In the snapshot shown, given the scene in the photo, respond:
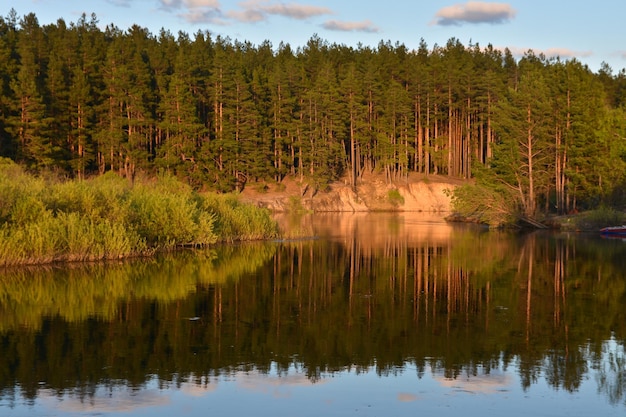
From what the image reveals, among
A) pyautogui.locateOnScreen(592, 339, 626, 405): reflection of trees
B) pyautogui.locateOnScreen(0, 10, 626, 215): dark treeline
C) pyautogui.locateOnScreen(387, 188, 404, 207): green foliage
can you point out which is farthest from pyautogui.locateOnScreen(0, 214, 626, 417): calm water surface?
pyautogui.locateOnScreen(387, 188, 404, 207): green foliage

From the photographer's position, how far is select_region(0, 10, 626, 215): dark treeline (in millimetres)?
70188

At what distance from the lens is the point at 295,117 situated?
104m

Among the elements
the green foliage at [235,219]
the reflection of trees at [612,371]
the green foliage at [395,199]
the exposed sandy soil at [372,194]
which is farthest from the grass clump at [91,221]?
the green foliage at [395,199]

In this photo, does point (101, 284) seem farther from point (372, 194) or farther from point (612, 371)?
point (372, 194)

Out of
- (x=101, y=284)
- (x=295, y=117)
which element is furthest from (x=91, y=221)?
(x=295, y=117)

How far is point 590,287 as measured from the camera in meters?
27.0

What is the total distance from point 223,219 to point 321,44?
11065 cm

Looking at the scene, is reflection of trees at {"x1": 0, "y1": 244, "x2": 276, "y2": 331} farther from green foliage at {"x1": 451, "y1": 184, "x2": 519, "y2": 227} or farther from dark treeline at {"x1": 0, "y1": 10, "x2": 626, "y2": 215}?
dark treeline at {"x1": 0, "y1": 10, "x2": 626, "y2": 215}

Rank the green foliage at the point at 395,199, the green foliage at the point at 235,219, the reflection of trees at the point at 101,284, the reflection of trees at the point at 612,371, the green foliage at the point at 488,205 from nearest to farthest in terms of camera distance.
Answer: the reflection of trees at the point at 612,371 < the reflection of trees at the point at 101,284 < the green foliage at the point at 235,219 < the green foliage at the point at 488,205 < the green foliage at the point at 395,199

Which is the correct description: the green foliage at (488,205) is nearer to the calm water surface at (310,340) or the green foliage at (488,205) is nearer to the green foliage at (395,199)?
the calm water surface at (310,340)

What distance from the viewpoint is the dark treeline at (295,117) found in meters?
70.2

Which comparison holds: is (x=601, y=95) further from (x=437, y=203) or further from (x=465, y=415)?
(x=465, y=415)

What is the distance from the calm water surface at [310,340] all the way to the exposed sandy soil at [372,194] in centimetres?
6222

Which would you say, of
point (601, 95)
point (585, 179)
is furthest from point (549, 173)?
point (601, 95)
